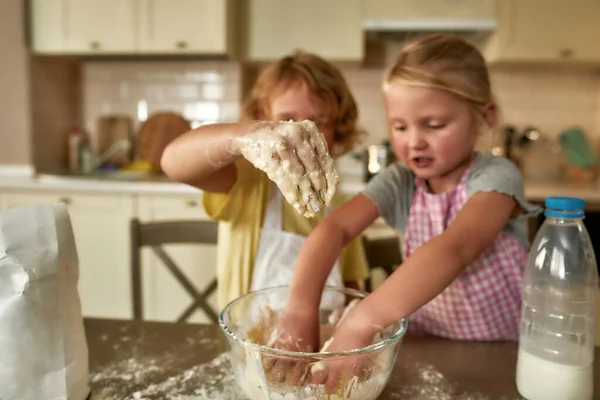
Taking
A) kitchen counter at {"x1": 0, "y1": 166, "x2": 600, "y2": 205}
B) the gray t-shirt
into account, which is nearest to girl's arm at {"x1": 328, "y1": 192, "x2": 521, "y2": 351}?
the gray t-shirt

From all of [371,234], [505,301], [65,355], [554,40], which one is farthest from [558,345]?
[554,40]

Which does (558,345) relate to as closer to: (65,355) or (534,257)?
(534,257)

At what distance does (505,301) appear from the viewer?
83 centimetres

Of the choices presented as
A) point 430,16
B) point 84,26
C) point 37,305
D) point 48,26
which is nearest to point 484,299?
point 37,305

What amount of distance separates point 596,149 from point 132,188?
2.19 m

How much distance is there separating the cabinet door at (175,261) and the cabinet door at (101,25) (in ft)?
2.45

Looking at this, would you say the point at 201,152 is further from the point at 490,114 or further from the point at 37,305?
the point at 490,114

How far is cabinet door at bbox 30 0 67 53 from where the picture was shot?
2.36 metres

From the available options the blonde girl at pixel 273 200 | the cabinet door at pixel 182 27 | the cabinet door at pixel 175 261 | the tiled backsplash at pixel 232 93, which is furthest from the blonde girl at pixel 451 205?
the tiled backsplash at pixel 232 93

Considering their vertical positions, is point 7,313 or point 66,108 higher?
point 66,108

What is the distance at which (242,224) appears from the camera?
3.17 ft

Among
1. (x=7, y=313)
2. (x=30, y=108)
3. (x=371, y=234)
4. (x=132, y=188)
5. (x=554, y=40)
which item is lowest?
(x=371, y=234)

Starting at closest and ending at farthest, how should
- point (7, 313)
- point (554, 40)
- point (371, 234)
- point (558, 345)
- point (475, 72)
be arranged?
point (7, 313)
point (558, 345)
point (475, 72)
point (371, 234)
point (554, 40)

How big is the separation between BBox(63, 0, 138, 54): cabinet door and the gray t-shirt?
1824 millimetres
